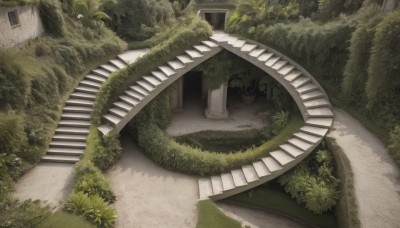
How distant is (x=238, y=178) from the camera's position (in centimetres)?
1195

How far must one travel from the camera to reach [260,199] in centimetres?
1170

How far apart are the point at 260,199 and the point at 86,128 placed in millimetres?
8165

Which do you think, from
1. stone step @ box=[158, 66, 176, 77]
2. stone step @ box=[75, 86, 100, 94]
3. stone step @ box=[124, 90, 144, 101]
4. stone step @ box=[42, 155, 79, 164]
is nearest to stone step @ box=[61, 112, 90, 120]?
stone step @ box=[75, 86, 100, 94]

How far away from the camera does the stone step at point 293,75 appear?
14.1m


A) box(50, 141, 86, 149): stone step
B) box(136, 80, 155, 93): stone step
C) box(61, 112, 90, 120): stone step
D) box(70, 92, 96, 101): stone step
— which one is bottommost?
box(50, 141, 86, 149): stone step

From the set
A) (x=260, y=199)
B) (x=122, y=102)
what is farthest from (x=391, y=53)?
(x=122, y=102)

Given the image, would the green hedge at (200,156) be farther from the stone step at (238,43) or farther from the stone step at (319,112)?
the stone step at (238,43)

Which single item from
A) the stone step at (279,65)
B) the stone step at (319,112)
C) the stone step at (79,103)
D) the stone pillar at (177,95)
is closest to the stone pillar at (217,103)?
the stone pillar at (177,95)

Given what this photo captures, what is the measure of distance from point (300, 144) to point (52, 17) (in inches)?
547

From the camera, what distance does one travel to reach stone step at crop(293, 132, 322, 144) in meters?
11.7

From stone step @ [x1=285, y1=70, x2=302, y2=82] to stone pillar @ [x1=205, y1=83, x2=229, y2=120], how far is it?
3.39 m

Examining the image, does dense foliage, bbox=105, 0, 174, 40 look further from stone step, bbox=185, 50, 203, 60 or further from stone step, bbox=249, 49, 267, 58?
stone step, bbox=249, 49, 267, 58

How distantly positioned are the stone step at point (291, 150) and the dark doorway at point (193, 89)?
6.91 metres

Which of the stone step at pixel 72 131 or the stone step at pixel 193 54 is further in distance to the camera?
the stone step at pixel 193 54
